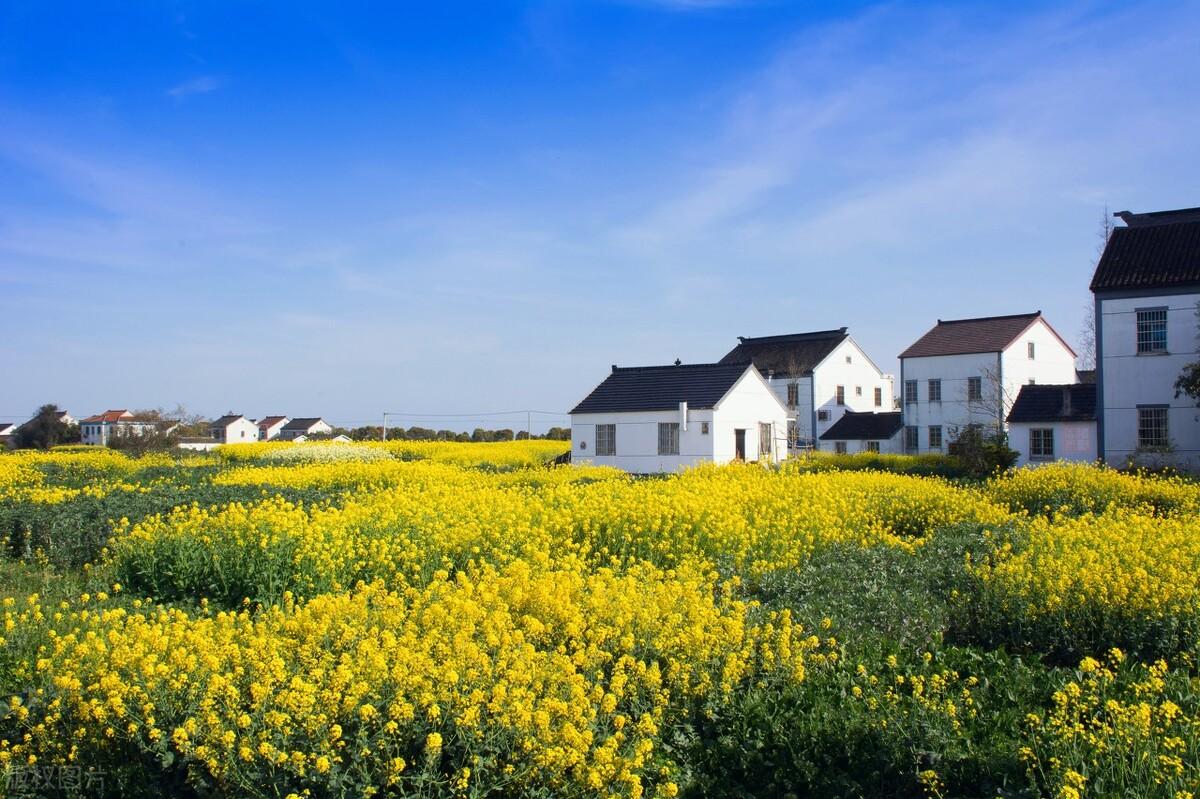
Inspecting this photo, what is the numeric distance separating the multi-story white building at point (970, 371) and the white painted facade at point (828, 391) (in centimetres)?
525

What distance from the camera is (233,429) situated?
8431cm

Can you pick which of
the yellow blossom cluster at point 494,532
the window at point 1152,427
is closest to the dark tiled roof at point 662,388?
the window at point 1152,427

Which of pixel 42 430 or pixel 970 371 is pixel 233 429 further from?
pixel 970 371

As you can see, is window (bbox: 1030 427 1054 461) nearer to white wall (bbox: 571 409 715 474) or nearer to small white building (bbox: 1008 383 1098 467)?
small white building (bbox: 1008 383 1098 467)

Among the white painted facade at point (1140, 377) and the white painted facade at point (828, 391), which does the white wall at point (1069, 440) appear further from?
the white painted facade at point (828, 391)

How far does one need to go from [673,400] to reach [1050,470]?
17112mm

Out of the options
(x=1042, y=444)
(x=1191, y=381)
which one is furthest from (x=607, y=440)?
(x=1191, y=381)

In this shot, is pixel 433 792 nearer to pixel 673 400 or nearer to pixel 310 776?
pixel 310 776

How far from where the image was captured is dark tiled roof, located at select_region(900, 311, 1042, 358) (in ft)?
130

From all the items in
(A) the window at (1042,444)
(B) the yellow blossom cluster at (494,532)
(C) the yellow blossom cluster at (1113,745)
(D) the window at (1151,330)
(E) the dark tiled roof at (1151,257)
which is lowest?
(C) the yellow blossom cluster at (1113,745)

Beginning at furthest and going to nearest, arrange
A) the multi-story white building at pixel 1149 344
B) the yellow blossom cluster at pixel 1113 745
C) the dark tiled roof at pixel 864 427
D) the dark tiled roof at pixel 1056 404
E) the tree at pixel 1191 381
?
the dark tiled roof at pixel 864 427, the dark tiled roof at pixel 1056 404, the multi-story white building at pixel 1149 344, the tree at pixel 1191 381, the yellow blossom cluster at pixel 1113 745

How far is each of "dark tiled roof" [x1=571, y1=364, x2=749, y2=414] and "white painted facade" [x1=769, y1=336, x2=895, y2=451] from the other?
1173cm

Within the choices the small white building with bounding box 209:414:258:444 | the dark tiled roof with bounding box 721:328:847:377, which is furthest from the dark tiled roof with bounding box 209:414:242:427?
the dark tiled roof with bounding box 721:328:847:377

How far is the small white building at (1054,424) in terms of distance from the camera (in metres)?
28.9
